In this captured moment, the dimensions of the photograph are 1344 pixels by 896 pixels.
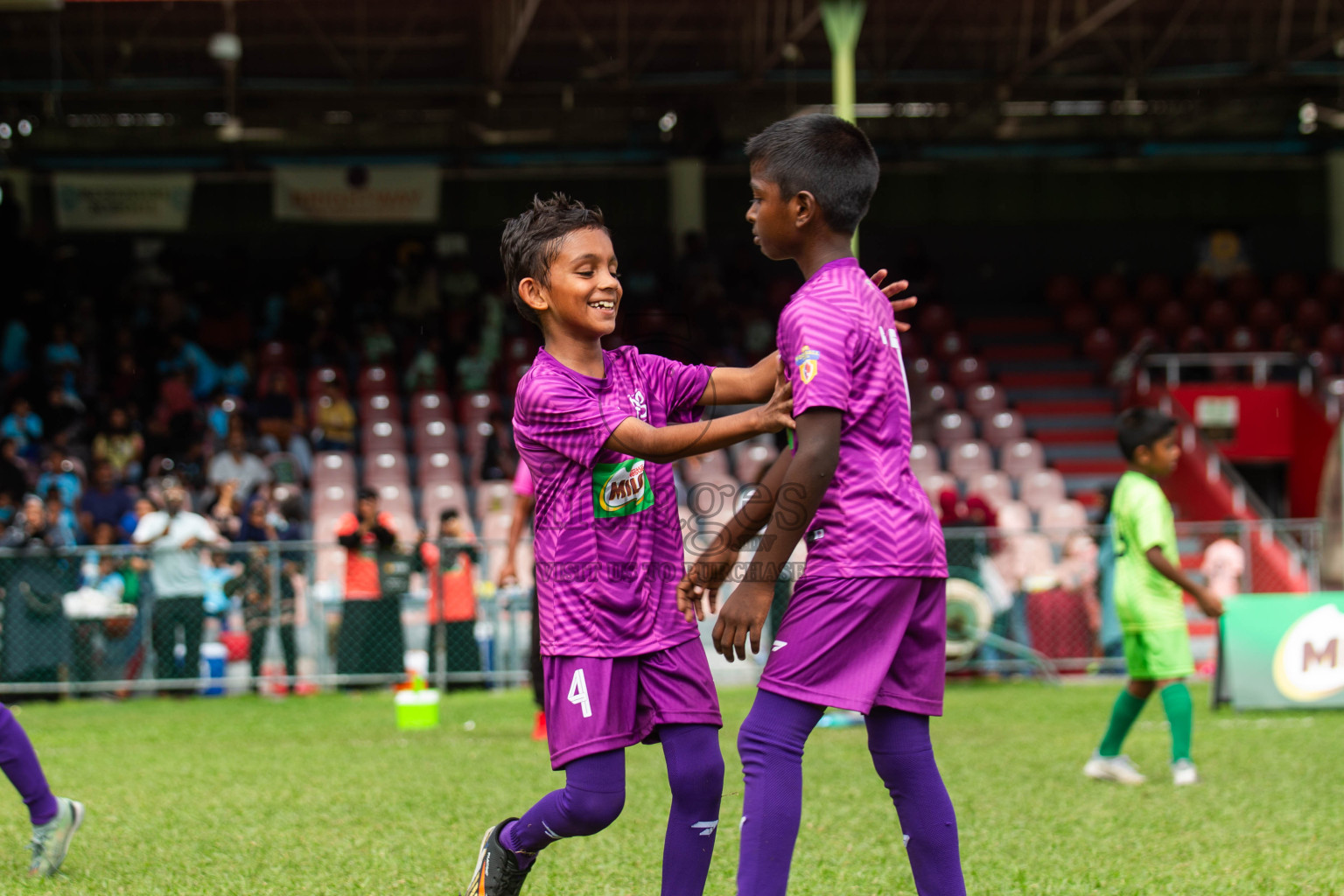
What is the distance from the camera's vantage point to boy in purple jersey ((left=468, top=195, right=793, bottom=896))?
3406 mm

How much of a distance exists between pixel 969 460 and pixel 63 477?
1016 centimetres

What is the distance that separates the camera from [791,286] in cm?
2128

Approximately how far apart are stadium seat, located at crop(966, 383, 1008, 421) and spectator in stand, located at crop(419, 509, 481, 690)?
8733mm

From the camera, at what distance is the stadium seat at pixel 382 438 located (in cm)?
1705

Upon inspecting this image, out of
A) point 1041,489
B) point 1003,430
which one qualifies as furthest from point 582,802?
point 1003,430

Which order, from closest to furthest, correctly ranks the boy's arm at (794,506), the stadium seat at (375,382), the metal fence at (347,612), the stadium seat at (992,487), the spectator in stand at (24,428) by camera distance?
the boy's arm at (794,506) → the metal fence at (347,612) → the spectator in stand at (24,428) → the stadium seat at (992,487) → the stadium seat at (375,382)

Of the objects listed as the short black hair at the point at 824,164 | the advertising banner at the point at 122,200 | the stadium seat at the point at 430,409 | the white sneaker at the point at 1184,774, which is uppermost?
A: the advertising banner at the point at 122,200

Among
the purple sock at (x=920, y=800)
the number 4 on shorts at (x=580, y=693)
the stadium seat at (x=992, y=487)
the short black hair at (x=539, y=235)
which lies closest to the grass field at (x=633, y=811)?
the purple sock at (x=920, y=800)

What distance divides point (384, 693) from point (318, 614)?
907 mm

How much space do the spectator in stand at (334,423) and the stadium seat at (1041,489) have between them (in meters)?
8.04

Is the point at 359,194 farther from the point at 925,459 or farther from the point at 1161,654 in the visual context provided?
the point at 1161,654

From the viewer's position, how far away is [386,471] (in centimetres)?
1611

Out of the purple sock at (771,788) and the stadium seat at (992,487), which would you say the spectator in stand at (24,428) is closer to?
the stadium seat at (992,487)

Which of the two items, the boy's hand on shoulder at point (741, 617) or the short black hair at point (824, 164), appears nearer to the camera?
the boy's hand on shoulder at point (741, 617)
